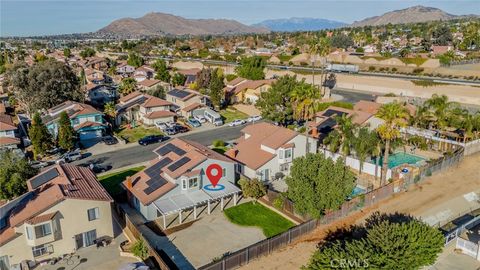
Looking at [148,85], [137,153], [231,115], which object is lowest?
[137,153]

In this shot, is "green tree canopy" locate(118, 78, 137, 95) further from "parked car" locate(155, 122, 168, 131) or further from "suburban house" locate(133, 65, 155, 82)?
"parked car" locate(155, 122, 168, 131)

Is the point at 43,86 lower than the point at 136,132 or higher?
higher

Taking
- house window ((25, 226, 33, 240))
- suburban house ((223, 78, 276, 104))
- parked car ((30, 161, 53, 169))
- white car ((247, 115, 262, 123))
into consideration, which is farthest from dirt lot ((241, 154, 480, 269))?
suburban house ((223, 78, 276, 104))

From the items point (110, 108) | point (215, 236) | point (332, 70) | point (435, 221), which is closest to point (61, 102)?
point (110, 108)

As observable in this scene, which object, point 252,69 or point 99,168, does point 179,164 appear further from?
point 252,69

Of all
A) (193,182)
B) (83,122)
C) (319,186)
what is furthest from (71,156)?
(319,186)

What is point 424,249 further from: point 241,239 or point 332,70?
point 332,70
